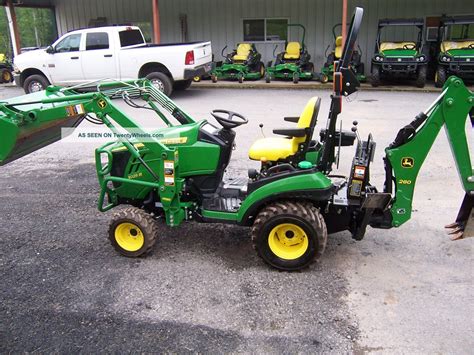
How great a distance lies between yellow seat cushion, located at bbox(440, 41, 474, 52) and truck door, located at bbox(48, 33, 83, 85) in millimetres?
10362

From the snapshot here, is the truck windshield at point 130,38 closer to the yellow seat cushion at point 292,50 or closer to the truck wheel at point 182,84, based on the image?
the truck wheel at point 182,84

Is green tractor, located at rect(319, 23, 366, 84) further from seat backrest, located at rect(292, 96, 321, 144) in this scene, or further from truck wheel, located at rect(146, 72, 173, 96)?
seat backrest, located at rect(292, 96, 321, 144)

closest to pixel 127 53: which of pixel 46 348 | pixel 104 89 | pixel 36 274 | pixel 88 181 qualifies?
pixel 88 181

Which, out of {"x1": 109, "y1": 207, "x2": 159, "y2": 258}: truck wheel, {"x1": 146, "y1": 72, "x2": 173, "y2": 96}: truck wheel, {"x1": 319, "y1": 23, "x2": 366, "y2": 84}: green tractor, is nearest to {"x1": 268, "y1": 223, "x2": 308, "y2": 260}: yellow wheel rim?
{"x1": 109, "y1": 207, "x2": 159, "y2": 258}: truck wheel

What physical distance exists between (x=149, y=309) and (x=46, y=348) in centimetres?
75

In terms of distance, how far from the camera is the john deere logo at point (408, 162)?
3.80 metres

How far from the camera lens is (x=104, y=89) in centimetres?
450

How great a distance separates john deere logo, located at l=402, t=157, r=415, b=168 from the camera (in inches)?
150

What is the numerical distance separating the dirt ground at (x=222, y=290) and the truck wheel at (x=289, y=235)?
0.14 metres

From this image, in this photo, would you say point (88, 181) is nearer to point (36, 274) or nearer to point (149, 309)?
point (36, 274)

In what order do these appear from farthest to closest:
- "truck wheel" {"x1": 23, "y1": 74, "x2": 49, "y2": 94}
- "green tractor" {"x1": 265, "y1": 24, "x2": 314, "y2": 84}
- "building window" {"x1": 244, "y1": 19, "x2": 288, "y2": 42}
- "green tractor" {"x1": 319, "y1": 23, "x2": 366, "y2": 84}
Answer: "building window" {"x1": 244, "y1": 19, "x2": 288, "y2": 42} → "green tractor" {"x1": 265, "y1": 24, "x2": 314, "y2": 84} → "green tractor" {"x1": 319, "y1": 23, "x2": 366, "y2": 84} → "truck wheel" {"x1": 23, "y1": 74, "x2": 49, "y2": 94}

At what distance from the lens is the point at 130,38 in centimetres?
1326

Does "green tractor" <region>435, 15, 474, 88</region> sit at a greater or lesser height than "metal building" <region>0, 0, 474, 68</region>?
lesser

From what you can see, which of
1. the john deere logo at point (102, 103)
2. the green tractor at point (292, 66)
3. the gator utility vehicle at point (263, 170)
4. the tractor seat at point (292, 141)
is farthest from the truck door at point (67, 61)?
the tractor seat at point (292, 141)
